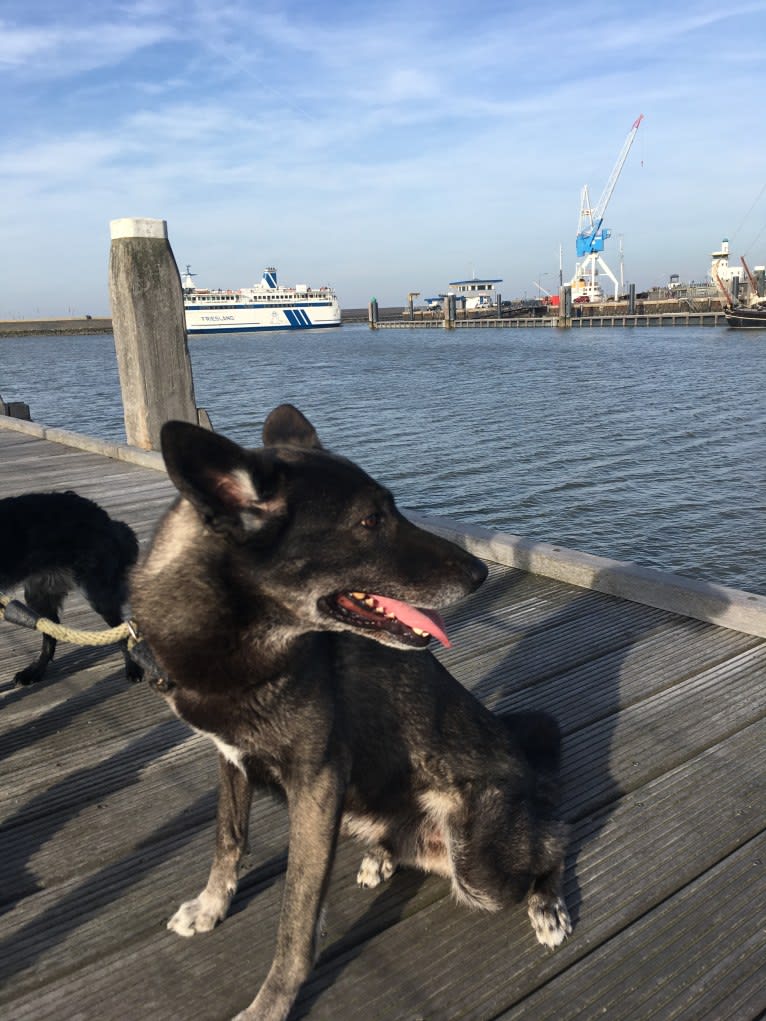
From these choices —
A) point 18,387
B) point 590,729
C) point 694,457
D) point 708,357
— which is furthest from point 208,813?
point 708,357

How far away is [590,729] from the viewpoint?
3289 millimetres

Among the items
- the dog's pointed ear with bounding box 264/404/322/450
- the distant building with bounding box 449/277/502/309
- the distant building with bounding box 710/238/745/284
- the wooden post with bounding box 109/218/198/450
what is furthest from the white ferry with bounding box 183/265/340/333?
the dog's pointed ear with bounding box 264/404/322/450

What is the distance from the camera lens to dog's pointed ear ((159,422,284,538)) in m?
1.78

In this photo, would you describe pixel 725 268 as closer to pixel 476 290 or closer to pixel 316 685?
pixel 476 290

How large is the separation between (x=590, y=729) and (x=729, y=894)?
0.99 metres

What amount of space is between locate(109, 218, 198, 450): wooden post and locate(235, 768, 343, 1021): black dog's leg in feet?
20.6

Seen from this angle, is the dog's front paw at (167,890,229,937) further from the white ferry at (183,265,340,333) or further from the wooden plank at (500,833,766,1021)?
the white ferry at (183,265,340,333)

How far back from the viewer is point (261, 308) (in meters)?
101

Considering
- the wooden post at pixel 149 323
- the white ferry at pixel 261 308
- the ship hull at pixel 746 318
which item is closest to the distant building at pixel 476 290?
the white ferry at pixel 261 308

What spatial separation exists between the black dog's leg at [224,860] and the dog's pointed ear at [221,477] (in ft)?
2.86

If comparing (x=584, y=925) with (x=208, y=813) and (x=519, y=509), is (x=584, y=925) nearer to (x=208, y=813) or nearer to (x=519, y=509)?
(x=208, y=813)

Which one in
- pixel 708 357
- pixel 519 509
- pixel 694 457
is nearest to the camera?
pixel 519 509

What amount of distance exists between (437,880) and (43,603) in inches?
102

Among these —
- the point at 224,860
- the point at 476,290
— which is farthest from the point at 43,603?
the point at 476,290
